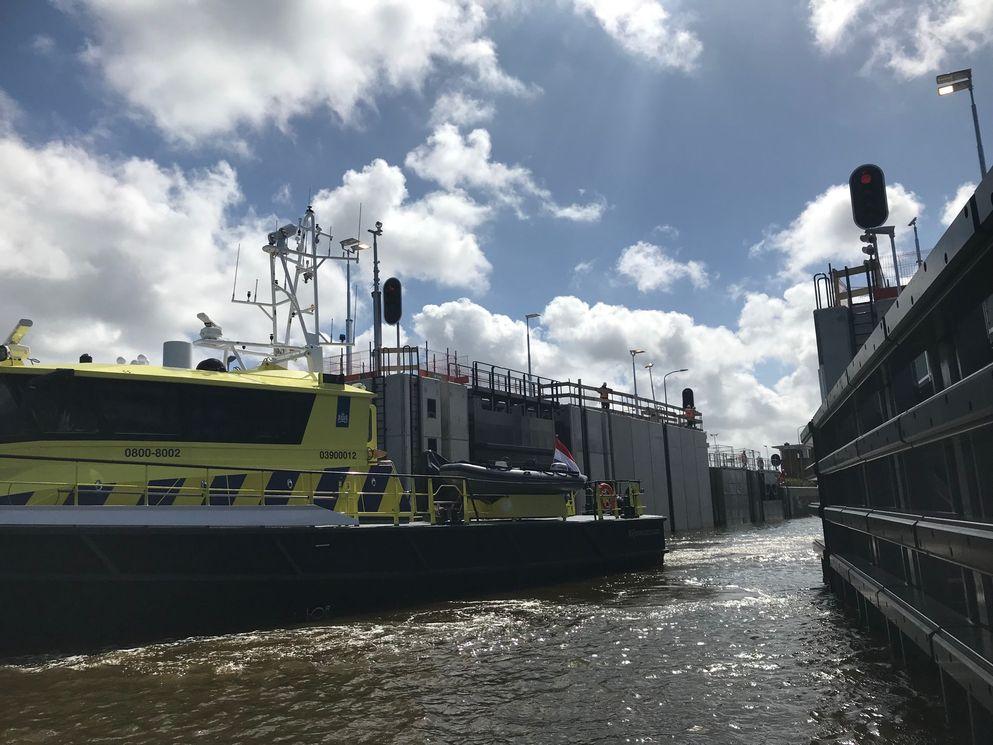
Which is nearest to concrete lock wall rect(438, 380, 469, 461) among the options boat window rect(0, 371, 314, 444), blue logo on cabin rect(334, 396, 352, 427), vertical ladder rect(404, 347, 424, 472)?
vertical ladder rect(404, 347, 424, 472)

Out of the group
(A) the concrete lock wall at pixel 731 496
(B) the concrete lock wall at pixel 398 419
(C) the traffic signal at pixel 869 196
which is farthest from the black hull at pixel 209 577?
(A) the concrete lock wall at pixel 731 496

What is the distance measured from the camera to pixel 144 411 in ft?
29.1

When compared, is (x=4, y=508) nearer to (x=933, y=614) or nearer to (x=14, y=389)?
(x=14, y=389)

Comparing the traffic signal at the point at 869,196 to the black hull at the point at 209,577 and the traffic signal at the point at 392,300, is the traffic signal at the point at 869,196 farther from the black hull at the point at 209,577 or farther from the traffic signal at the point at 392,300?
the traffic signal at the point at 392,300

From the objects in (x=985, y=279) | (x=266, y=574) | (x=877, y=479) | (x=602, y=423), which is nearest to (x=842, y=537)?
(x=877, y=479)

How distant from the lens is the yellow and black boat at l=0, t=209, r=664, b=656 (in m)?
7.57

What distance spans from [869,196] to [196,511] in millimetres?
8686

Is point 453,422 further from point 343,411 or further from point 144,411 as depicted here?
point 144,411

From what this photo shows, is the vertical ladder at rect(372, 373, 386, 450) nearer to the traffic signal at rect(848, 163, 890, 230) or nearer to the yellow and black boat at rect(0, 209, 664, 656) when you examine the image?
the yellow and black boat at rect(0, 209, 664, 656)

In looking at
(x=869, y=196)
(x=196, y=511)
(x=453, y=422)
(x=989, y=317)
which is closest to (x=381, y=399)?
(x=453, y=422)

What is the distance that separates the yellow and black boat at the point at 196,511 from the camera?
24.8 feet

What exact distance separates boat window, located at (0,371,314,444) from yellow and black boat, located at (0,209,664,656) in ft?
0.06

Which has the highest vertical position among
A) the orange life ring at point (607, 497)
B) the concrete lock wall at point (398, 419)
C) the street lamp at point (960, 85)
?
the street lamp at point (960, 85)

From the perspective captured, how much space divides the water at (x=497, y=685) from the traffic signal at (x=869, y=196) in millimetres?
4654
